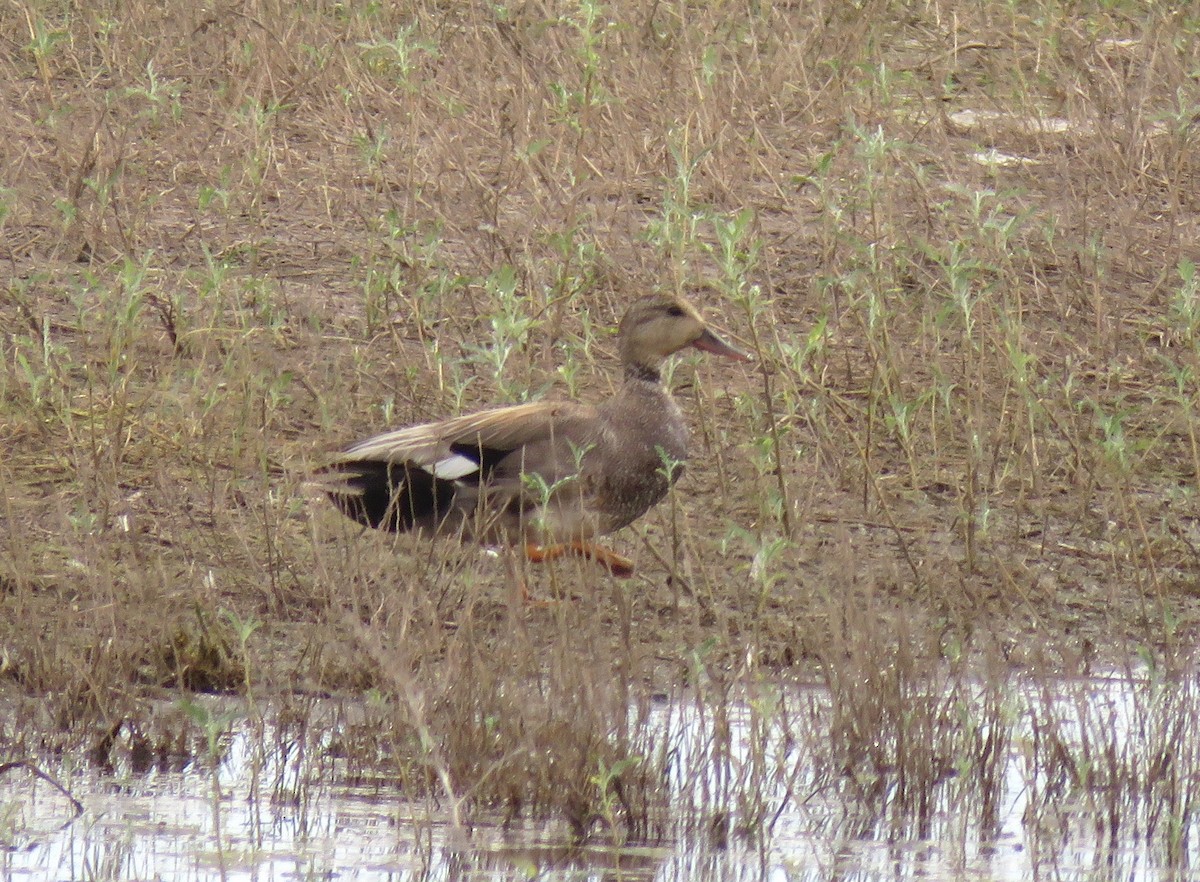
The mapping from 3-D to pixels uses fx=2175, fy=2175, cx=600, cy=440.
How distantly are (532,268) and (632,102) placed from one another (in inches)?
85.7

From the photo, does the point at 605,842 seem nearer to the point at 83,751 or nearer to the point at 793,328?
the point at 83,751

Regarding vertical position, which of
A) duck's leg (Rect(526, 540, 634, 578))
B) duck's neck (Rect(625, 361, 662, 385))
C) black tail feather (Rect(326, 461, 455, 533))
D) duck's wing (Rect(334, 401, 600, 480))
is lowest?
duck's leg (Rect(526, 540, 634, 578))

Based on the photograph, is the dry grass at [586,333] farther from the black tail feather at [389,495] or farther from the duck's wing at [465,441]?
the duck's wing at [465,441]

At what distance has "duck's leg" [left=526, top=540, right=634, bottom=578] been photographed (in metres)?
5.77

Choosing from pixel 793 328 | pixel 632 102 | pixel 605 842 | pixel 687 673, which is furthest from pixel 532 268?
pixel 605 842

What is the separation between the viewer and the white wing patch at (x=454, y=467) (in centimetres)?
592

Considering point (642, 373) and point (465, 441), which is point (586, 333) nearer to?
point (642, 373)

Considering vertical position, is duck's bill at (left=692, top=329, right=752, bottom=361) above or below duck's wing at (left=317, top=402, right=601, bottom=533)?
above

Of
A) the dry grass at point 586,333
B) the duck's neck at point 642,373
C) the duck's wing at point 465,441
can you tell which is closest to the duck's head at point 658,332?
the duck's neck at point 642,373

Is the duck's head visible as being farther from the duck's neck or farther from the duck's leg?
the duck's leg

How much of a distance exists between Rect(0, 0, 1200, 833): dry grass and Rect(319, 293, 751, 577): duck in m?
0.14

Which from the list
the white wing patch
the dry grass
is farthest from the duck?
the dry grass

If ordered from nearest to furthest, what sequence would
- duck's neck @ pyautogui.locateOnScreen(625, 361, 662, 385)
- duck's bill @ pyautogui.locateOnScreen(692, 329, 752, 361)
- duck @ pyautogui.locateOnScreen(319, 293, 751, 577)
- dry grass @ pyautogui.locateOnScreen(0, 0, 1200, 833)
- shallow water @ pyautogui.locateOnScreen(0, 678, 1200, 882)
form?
1. shallow water @ pyautogui.locateOnScreen(0, 678, 1200, 882)
2. dry grass @ pyautogui.locateOnScreen(0, 0, 1200, 833)
3. duck @ pyautogui.locateOnScreen(319, 293, 751, 577)
4. duck's neck @ pyautogui.locateOnScreen(625, 361, 662, 385)
5. duck's bill @ pyautogui.locateOnScreen(692, 329, 752, 361)

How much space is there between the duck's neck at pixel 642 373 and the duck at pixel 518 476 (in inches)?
11.9
